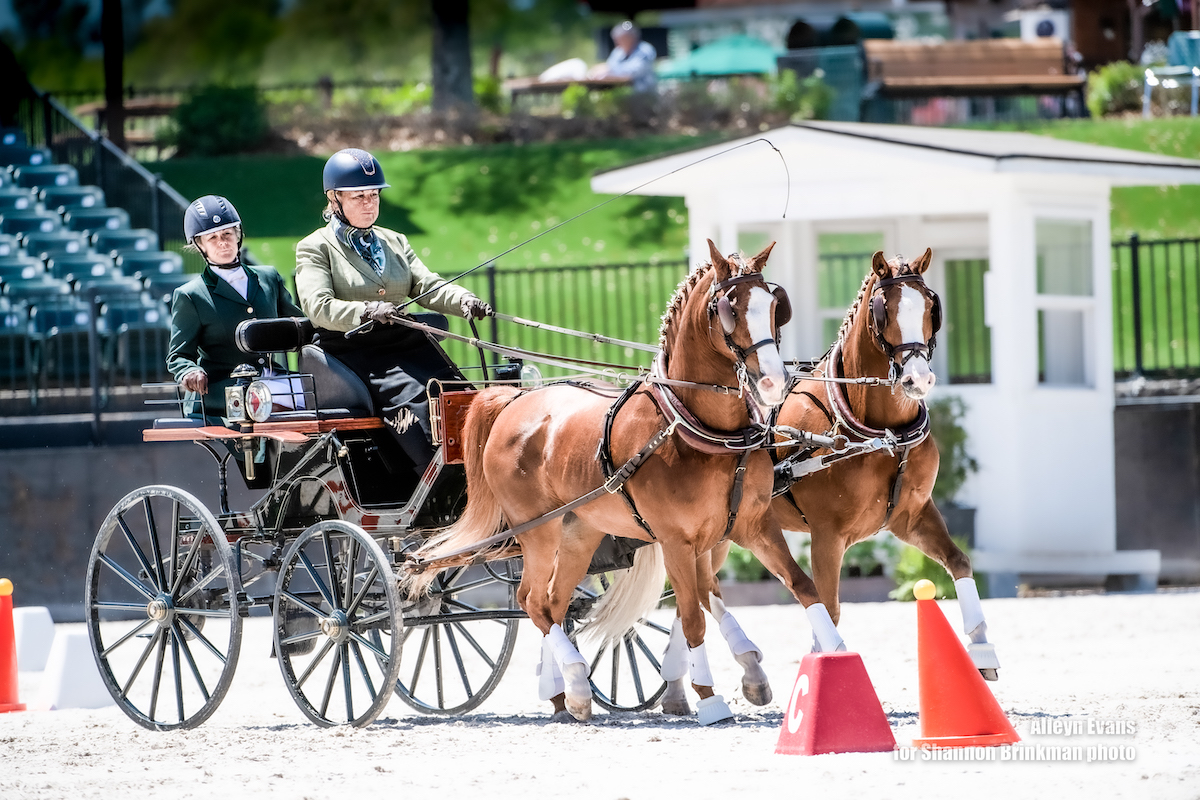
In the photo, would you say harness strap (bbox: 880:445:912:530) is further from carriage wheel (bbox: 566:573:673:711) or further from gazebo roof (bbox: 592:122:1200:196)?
gazebo roof (bbox: 592:122:1200:196)

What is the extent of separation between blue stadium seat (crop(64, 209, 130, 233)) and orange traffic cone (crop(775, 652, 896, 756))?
1674 cm

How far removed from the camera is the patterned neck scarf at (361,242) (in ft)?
28.4

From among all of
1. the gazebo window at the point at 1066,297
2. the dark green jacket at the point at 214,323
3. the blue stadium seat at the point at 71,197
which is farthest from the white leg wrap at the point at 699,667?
the blue stadium seat at the point at 71,197

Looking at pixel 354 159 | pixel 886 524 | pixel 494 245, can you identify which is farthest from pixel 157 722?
pixel 494 245

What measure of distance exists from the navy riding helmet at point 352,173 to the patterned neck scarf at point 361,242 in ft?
0.71

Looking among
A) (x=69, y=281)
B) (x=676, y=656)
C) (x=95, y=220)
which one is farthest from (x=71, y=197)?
(x=676, y=656)

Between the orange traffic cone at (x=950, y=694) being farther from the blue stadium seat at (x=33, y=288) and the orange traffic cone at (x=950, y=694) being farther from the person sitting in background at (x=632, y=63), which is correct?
the person sitting in background at (x=632, y=63)

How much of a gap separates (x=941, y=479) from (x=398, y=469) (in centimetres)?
671

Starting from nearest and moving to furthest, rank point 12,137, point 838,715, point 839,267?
1. point 838,715
2. point 839,267
3. point 12,137

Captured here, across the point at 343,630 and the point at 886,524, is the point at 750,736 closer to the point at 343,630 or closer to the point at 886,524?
→ the point at 886,524

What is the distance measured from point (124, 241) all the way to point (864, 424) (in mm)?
15090

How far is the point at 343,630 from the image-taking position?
7957mm

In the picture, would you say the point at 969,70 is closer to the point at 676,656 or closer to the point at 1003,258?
the point at 1003,258

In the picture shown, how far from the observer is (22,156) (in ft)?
75.5
